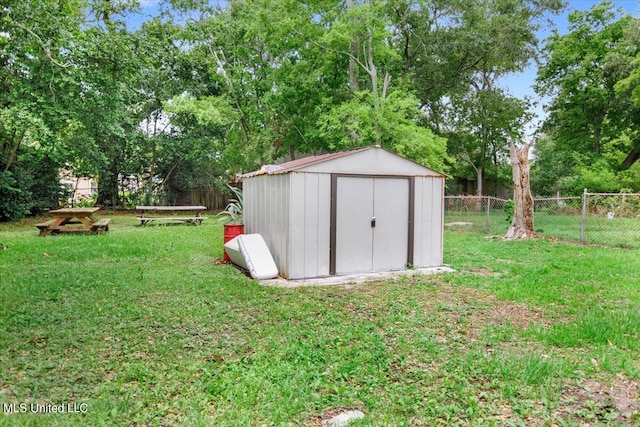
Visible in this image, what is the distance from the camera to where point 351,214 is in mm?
5598

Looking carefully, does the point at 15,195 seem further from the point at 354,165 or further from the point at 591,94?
the point at 591,94

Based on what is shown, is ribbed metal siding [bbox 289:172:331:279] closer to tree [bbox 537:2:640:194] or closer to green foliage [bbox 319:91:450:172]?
green foliage [bbox 319:91:450:172]

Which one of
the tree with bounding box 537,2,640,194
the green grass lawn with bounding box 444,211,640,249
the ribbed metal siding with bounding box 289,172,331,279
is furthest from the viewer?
the tree with bounding box 537,2,640,194

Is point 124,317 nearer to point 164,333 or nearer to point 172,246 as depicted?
point 164,333

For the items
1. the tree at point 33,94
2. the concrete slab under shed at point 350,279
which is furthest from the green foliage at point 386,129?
the tree at point 33,94

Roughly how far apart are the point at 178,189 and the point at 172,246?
11371 millimetres

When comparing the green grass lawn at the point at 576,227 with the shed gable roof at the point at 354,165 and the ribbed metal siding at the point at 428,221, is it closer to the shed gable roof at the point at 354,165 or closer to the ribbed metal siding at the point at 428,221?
the ribbed metal siding at the point at 428,221

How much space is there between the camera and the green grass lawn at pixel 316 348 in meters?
2.22

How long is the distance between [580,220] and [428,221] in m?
8.99

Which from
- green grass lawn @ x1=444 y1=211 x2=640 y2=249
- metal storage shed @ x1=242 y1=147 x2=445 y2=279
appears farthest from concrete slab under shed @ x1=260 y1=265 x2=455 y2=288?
green grass lawn @ x1=444 y1=211 x2=640 y2=249

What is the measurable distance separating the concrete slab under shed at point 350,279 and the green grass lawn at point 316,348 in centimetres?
24

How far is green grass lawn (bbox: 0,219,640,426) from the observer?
2217mm

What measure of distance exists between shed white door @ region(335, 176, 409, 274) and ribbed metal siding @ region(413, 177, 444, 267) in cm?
22

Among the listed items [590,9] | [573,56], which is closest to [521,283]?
Result: [573,56]
